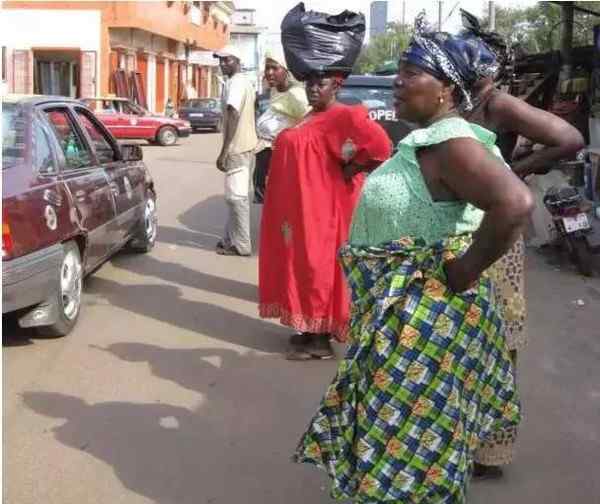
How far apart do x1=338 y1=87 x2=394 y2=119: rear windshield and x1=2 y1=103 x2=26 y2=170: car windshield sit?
4.30 m

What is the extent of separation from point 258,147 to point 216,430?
3.96 meters

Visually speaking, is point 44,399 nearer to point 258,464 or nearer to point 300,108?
point 258,464

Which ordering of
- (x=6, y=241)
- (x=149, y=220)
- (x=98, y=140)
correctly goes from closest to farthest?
(x=6, y=241) < (x=98, y=140) < (x=149, y=220)

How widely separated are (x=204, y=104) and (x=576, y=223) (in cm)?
2663

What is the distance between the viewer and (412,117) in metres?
2.65

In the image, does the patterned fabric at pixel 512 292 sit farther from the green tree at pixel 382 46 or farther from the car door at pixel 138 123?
the green tree at pixel 382 46

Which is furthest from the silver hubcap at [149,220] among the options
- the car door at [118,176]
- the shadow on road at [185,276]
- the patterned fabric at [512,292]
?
the patterned fabric at [512,292]

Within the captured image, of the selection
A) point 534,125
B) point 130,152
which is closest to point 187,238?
point 130,152

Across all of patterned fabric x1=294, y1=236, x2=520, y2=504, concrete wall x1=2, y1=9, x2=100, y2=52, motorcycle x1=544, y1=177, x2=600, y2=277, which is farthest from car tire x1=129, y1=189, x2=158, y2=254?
concrete wall x1=2, y1=9, x2=100, y2=52

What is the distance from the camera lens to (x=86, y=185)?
6.02m

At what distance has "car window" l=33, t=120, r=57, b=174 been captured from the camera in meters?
5.42

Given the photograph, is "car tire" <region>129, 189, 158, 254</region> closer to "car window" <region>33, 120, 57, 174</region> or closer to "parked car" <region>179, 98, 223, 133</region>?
"car window" <region>33, 120, 57, 174</region>

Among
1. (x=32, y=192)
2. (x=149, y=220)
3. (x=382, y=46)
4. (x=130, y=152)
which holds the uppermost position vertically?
(x=382, y=46)

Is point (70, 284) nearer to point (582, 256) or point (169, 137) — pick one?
point (582, 256)
